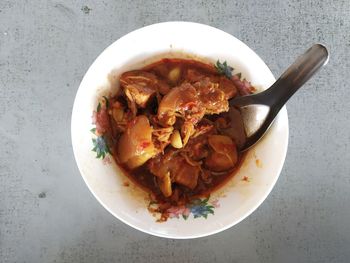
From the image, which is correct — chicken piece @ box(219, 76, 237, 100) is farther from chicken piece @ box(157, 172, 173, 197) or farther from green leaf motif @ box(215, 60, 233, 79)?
chicken piece @ box(157, 172, 173, 197)

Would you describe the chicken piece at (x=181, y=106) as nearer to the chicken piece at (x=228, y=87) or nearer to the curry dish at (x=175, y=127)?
the curry dish at (x=175, y=127)

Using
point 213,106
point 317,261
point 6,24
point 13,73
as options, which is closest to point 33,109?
point 13,73

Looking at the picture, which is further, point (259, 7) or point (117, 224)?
point (259, 7)

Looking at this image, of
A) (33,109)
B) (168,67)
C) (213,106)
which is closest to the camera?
(213,106)

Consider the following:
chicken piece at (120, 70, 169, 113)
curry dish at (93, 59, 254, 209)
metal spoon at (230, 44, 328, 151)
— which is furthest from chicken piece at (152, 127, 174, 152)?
metal spoon at (230, 44, 328, 151)

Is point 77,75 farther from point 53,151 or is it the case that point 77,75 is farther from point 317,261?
point 317,261
